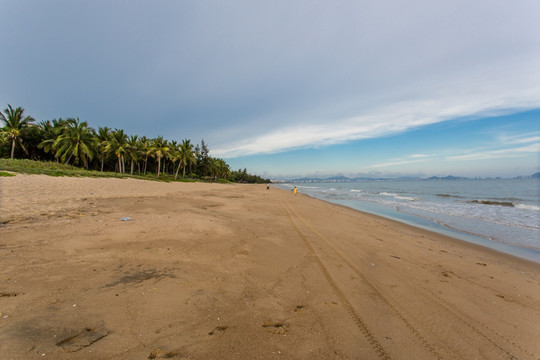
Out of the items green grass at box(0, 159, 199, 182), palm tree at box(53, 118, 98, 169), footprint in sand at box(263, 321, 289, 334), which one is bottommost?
footprint in sand at box(263, 321, 289, 334)

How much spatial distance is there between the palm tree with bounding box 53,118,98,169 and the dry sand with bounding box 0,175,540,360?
39828mm

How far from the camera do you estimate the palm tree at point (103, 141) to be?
43312 mm

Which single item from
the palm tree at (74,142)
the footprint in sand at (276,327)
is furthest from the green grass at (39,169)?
the footprint in sand at (276,327)

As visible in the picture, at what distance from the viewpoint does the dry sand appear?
258 centimetres

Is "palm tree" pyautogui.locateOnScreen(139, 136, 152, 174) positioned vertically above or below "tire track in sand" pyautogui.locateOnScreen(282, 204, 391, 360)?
above

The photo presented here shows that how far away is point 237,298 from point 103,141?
54.1m

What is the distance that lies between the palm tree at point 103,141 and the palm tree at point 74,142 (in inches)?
98.7

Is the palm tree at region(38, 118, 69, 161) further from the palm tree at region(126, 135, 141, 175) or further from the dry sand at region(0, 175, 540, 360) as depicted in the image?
the dry sand at region(0, 175, 540, 360)

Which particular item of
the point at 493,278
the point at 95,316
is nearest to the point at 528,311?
the point at 493,278

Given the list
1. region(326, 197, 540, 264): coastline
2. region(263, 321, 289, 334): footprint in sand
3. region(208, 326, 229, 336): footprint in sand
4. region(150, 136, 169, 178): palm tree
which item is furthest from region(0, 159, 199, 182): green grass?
region(326, 197, 540, 264): coastline

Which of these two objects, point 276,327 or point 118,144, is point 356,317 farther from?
point 118,144

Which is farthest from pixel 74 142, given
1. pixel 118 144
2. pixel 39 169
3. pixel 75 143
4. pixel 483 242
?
pixel 483 242

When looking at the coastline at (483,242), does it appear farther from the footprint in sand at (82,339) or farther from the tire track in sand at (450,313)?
the footprint in sand at (82,339)

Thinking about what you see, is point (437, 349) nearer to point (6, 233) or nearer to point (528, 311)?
point (528, 311)
